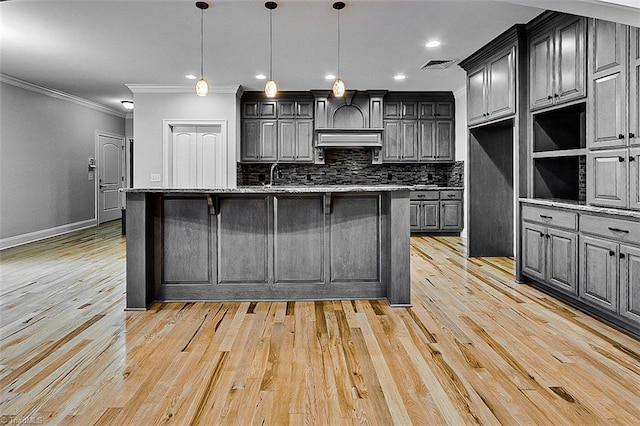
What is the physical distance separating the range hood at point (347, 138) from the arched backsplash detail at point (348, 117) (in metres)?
0.11

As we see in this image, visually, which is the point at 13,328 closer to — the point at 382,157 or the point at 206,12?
the point at 206,12

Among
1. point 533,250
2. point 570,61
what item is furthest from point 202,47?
point 533,250

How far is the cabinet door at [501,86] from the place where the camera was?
486 centimetres

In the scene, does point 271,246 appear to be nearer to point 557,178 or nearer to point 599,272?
point 599,272

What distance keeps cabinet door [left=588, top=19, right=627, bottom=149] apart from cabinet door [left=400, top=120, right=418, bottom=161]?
4.85 m

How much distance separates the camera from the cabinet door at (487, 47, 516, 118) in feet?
15.9

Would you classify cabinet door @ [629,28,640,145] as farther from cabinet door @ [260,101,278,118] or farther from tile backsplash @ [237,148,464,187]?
cabinet door @ [260,101,278,118]

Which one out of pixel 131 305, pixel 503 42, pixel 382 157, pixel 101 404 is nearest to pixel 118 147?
pixel 382 157

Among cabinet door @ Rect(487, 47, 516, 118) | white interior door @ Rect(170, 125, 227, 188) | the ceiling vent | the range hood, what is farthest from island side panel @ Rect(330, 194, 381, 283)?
the range hood

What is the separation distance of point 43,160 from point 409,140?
248 inches

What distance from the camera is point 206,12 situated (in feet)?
14.0

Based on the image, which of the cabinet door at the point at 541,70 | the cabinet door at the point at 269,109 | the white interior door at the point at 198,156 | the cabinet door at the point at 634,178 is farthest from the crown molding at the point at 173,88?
the cabinet door at the point at 634,178

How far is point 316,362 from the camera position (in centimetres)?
269

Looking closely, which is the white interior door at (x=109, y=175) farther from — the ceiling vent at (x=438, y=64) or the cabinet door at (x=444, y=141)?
the ceiling vent at (x=438, y=64)
